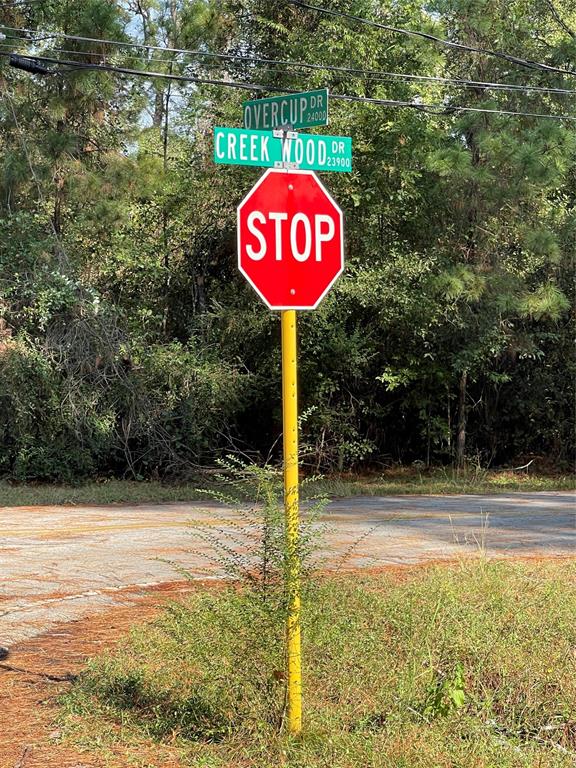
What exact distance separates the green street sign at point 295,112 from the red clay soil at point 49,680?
3.09 m

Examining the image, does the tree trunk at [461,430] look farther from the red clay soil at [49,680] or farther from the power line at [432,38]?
the red clay soil at [49,680]

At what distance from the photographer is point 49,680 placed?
6.38 metres

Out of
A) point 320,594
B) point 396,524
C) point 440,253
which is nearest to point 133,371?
point 440,253

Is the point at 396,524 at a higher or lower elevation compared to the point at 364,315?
lower

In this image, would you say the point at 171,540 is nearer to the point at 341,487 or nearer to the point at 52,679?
the point at 52,679

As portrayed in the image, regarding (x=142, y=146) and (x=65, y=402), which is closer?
(x=65, y=402)

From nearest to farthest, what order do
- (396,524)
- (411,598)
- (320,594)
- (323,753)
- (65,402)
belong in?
1. (323,753)
2. (320,594)
3. (411,598)
4. (396,524)
5. (65,402)

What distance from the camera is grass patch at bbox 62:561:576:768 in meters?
4.93

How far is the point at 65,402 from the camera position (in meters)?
19.0

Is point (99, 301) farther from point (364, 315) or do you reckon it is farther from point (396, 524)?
point (396, 524)

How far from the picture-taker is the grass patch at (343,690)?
493cm

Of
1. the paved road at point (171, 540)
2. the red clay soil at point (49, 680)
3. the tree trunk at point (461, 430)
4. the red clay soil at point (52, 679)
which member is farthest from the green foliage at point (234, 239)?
the red clay soil at point (49, 680)

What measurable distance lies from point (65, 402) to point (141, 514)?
421 cm

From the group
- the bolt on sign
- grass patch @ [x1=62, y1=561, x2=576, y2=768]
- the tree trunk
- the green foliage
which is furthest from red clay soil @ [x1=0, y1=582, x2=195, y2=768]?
the tree trunk
